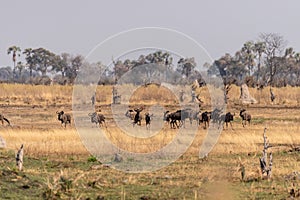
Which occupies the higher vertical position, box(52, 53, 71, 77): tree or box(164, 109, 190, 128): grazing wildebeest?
box(52, 53, 71, 77): tree

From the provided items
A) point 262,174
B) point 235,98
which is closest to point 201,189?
point 262,174

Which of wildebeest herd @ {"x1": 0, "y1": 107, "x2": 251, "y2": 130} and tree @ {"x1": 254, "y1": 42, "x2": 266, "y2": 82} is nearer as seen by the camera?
wildebeest herd @ {"x1": 0, "y1": 107, "x2": 251, "y2": 130}

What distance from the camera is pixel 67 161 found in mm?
19234

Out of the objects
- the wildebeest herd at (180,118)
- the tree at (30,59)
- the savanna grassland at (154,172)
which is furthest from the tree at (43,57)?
the wildebeest herd at (180,118)

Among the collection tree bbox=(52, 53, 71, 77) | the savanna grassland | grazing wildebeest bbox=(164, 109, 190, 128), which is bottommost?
the savanna grassland

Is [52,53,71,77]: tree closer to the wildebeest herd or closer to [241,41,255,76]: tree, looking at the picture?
[241,41,255,76]: tree

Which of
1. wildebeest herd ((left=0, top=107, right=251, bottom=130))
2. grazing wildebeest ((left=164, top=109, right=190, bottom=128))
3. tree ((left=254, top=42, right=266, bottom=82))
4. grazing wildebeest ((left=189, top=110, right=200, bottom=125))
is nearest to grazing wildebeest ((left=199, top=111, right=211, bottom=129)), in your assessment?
wildebeest herd ((left=0, top=107, right=251, bottom=130))

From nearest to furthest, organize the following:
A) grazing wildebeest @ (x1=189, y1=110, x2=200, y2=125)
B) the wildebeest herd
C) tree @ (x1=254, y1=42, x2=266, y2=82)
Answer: the wildebeest herd, grazing wildebeest @ (x1=189, y1=110, x2=200, y2=125), tree @ (x1=254, y1=42, x2=266, y2=82)

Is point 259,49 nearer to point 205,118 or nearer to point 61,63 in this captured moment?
point 61,63

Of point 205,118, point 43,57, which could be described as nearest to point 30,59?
point 43,57

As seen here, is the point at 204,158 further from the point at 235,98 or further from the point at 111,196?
the point at 235,98

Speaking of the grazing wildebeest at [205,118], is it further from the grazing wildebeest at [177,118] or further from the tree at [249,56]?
the tree at [249,56]

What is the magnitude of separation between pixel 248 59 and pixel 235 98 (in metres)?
48.1

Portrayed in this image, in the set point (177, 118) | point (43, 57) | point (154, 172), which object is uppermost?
point (43, 57)
